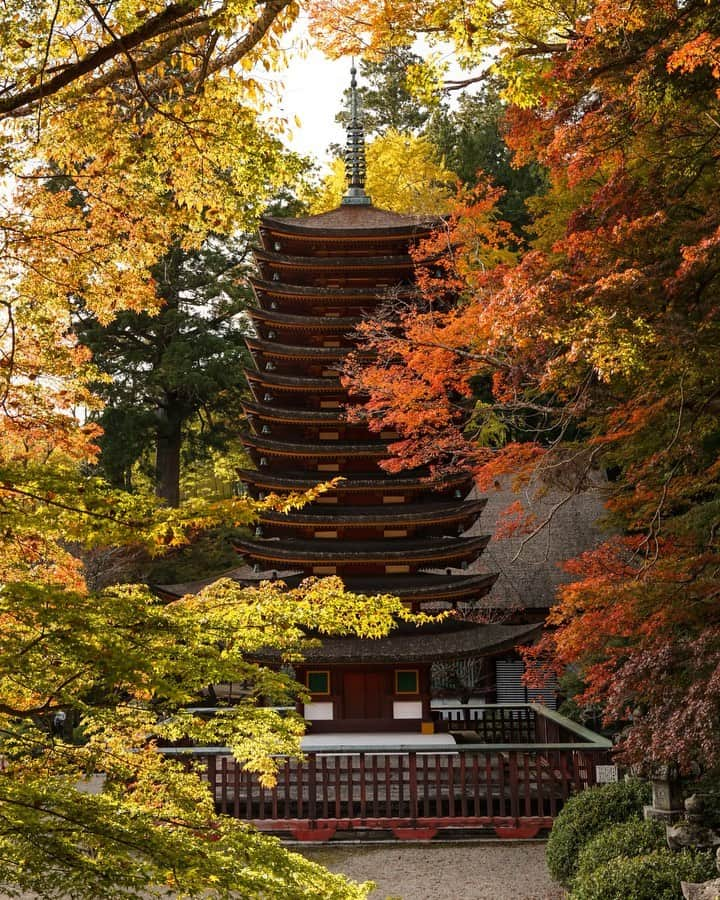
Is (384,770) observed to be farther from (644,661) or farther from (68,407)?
(68,407)

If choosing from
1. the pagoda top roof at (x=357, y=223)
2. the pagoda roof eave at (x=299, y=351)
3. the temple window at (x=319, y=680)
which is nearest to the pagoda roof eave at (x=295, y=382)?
the pagoda roof eave at (x=299, y=351)

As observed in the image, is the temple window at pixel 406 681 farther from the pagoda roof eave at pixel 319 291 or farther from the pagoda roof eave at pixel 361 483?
the pagoda roof eave at pixel 319 291

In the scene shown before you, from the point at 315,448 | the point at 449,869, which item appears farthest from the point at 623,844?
the point at 315,448

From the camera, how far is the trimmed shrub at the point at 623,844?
824cm

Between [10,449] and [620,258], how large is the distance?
6.53m

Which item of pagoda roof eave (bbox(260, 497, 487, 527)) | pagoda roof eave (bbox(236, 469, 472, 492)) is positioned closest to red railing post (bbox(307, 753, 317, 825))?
pagoda roof eave (bbox(260, 497, 487, 527))

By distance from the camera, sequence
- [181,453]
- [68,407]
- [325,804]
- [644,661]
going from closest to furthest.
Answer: [644,661] → [68,407] → [325,804] → [181,453]

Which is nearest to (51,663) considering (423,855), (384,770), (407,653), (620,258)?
(620,258)

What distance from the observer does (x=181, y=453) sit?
30219 millimetres

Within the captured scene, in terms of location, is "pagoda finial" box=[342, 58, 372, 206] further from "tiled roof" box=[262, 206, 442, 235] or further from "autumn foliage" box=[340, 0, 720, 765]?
"autumn foliage" box=[340, 0, 720, 765]

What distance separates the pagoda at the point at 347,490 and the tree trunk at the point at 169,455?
11.5m

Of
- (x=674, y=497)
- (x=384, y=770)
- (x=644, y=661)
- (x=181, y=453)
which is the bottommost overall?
(x=384, y=770)

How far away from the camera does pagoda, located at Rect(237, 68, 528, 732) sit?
14.9 meters

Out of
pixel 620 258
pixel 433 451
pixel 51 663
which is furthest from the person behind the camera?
pixel 433 451
